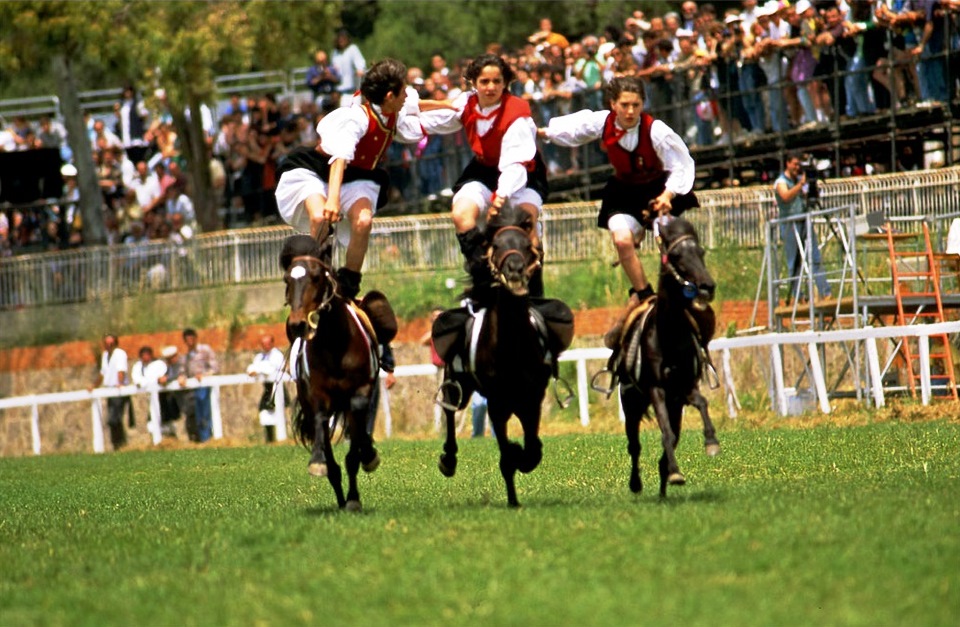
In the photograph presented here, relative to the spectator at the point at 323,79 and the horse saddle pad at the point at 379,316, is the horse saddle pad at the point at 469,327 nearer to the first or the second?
the horse saddle pad at the point at 379,316

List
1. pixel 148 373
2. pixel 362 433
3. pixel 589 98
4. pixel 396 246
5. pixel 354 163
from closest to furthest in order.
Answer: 1. pixel 362 433
2. pixel 354 163
3. pixel 589 98
4. pixel 148 373
5. pixel 396 246

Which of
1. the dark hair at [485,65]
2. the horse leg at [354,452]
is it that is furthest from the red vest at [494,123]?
the horse leg at [354,452]

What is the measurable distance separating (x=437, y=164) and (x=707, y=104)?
6.85m

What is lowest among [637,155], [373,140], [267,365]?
[267,365]

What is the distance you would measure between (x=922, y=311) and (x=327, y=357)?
13270 millimetres

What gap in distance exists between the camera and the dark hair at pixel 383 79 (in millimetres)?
12875

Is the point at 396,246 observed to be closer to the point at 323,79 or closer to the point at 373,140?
the point at 323,79

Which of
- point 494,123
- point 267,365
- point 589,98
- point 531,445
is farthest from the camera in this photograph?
point 589,98

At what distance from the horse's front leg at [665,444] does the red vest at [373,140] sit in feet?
9.30

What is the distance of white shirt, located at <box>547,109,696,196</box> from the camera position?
12.8 meters

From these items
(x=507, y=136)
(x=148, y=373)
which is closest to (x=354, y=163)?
(x=507, y=136)

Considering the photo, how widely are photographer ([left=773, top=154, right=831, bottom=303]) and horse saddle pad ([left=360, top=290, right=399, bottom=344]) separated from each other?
12.0m

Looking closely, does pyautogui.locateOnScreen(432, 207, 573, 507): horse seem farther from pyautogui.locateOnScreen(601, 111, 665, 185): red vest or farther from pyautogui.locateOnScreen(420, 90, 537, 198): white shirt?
pyautogui.locateOnScreen(601, 111, 665, 185): red vest

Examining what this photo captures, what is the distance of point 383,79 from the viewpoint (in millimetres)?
12898
